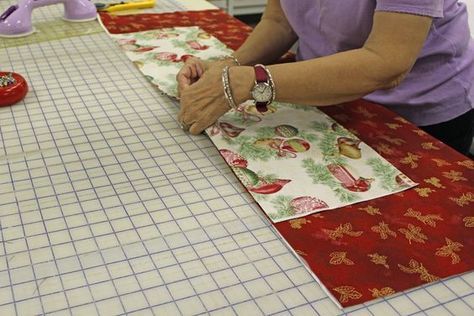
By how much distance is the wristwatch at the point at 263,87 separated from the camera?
2.93ft

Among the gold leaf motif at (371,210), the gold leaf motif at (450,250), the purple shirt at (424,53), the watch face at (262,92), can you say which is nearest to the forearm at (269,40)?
the purple shirt at (424,53)

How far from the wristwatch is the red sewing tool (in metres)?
0.45

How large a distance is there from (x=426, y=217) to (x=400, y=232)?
5 centimetres

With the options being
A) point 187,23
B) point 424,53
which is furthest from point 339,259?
point 187,23

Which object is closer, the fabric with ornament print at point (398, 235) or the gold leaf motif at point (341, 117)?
the fabric with ornament print at point (398, 235)

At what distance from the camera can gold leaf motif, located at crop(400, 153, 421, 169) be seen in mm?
851

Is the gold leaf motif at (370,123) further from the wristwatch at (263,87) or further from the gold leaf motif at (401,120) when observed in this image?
the wristwatch at (263,87)

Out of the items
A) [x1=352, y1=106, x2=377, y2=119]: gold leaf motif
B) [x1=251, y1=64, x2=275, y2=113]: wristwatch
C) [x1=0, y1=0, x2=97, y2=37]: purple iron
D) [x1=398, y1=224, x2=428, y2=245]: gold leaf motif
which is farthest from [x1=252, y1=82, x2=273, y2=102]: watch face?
[x1=0, y1=0, x2=97, y2=37]: purple iron

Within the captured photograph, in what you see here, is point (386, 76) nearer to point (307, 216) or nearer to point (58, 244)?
point (307, 216)

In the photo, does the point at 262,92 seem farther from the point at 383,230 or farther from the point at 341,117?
the point at 383,230

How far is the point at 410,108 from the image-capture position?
1064 mm

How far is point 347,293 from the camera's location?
603 mm

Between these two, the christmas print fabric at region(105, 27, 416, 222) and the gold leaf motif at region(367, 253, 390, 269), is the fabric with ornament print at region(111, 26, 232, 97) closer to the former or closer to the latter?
the christmas print fabric at region(105, 27, 416, 222)

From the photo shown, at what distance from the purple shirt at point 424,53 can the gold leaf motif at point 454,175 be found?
0.83 ft
